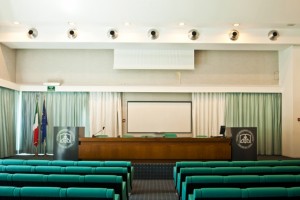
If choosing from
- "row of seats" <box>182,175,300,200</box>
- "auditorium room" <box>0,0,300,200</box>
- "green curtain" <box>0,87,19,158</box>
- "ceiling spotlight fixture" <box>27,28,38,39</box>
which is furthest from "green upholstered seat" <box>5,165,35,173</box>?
"ceiling spotlight fixture" <box>27,28,38,39</box>

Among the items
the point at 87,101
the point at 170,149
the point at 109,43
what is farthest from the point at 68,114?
the point at 170,149

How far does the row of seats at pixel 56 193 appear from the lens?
342cm

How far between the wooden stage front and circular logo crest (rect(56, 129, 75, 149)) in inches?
9.8

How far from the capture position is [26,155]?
36.5ft

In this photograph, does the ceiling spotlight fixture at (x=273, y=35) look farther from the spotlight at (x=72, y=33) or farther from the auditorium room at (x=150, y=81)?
the spotlight at (x=72, y=33)

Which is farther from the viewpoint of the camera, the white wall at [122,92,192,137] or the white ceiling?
the white wall at [122,92,192,137]

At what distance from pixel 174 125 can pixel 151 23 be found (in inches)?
146

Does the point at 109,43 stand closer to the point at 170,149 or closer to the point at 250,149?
the point at 170,149

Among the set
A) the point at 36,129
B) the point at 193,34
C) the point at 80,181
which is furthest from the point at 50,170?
the point at 193,34

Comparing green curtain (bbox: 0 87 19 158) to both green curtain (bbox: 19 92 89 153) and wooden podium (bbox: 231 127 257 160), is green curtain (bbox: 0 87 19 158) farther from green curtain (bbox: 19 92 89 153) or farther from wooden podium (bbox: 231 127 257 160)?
wooden podium (bbox: 231 127 257 160)

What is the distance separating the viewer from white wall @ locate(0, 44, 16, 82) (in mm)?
10891

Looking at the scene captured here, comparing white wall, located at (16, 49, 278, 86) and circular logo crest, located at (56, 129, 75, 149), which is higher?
white wall, located at (16, 49, 278, 86)

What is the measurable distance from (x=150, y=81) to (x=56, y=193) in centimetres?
861

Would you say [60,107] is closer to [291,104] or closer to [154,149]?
[154,149]
